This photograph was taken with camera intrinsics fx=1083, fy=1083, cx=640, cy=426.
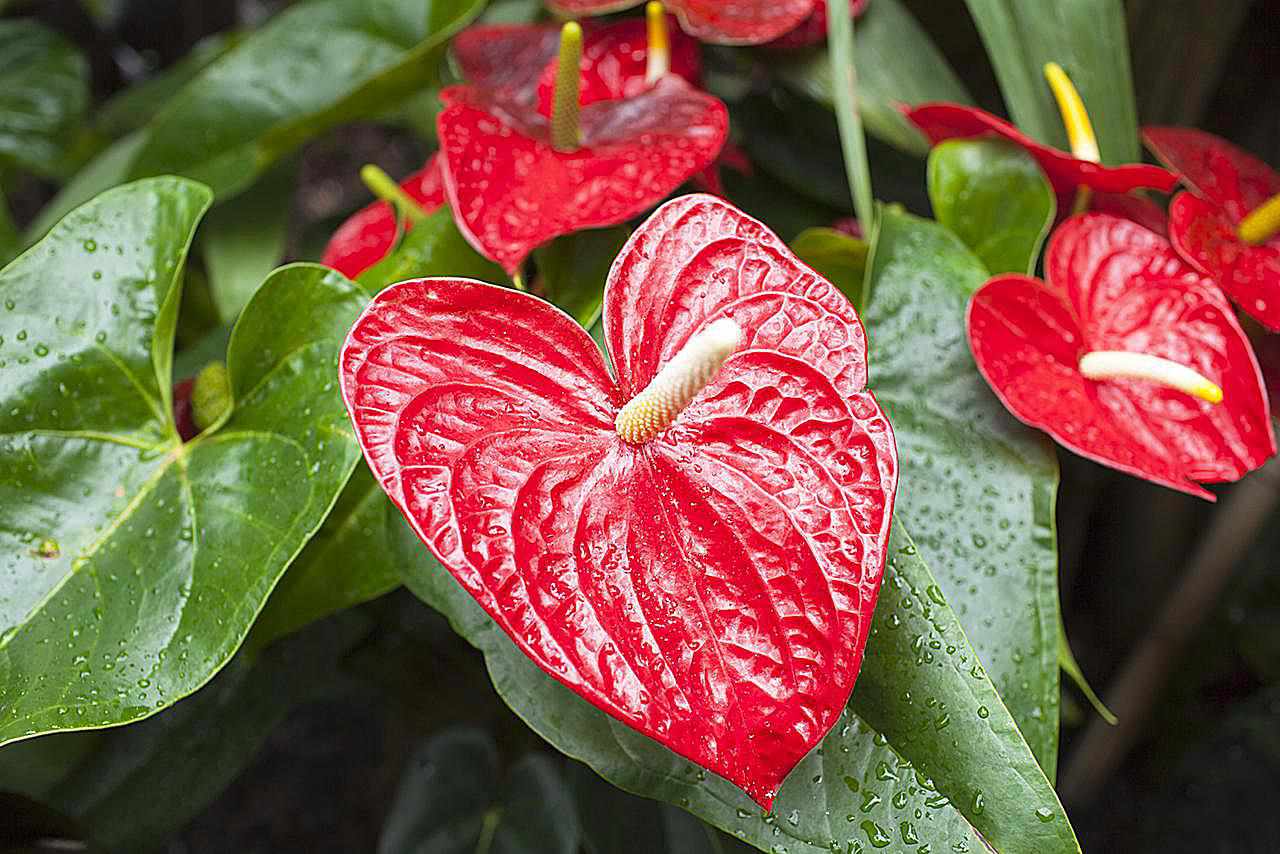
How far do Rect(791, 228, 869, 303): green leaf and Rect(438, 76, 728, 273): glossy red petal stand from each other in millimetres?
85

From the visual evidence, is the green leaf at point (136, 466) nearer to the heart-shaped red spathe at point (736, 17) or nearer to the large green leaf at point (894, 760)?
the large green leaf at point (894, 760)

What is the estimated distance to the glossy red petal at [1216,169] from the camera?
2.02ft

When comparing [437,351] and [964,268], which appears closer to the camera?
[437,351]

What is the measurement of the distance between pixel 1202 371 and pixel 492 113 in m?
0.36

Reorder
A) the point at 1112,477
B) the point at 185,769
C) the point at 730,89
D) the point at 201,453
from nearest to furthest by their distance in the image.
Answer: the point at 201,453, the point at 185,769, the point at 730,89, the point at 1112,477

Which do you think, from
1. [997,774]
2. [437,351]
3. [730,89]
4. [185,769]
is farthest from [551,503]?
[730,89]

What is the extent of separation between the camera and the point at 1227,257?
0.55m

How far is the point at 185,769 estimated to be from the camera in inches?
25.0

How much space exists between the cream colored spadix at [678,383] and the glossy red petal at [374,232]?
0.97 feet

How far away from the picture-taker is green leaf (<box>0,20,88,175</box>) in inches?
35.1

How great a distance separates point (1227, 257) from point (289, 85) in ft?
1.91

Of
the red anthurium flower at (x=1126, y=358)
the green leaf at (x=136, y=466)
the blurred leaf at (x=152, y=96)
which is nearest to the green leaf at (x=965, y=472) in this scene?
the red anthurium flower at (x=1126, y=358)

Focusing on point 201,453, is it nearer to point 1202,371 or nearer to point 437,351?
point 437,351

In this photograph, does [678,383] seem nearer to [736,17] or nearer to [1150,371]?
[1150,371]
